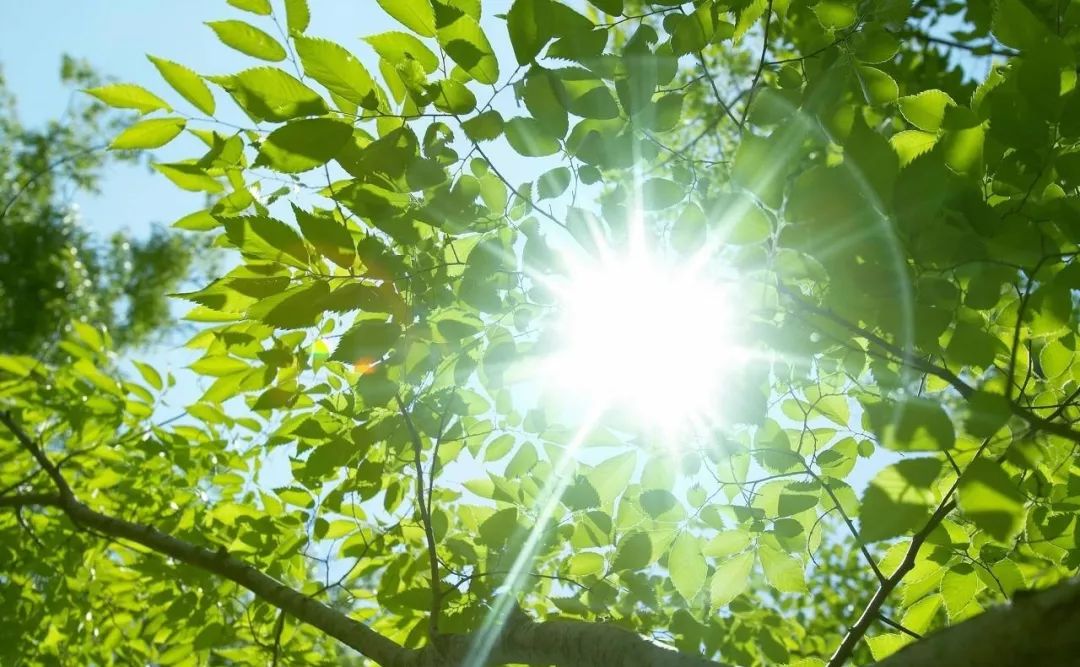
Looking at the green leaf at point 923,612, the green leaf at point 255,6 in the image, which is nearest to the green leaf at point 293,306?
the green leaf at point 255,6

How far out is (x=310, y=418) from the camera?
191 cm

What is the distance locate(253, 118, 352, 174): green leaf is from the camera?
1.26 m

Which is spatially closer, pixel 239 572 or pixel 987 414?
pixel 987 414

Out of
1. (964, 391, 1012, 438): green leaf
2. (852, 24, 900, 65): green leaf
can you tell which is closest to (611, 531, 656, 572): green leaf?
(964, 391, 1012, 438): green leaf

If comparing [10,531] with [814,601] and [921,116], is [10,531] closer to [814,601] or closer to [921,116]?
[921,116]

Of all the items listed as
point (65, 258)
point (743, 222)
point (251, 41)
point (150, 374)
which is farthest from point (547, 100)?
point (65, 258)

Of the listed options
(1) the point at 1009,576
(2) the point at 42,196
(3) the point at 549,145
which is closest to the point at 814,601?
(1) the point at 1009,576

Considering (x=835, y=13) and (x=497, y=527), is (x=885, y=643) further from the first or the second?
(x=835, y=13)

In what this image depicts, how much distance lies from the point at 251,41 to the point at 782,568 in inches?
64.7

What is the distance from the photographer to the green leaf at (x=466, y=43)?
4.24 feet

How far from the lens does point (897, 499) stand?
990 mm

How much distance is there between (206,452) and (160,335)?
13618 millimetres

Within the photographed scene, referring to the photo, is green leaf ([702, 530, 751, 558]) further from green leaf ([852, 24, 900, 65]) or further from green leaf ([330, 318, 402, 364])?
green leaf ([852, 24, 900, 65])

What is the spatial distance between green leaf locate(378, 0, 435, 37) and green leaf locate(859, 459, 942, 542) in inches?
43.1
